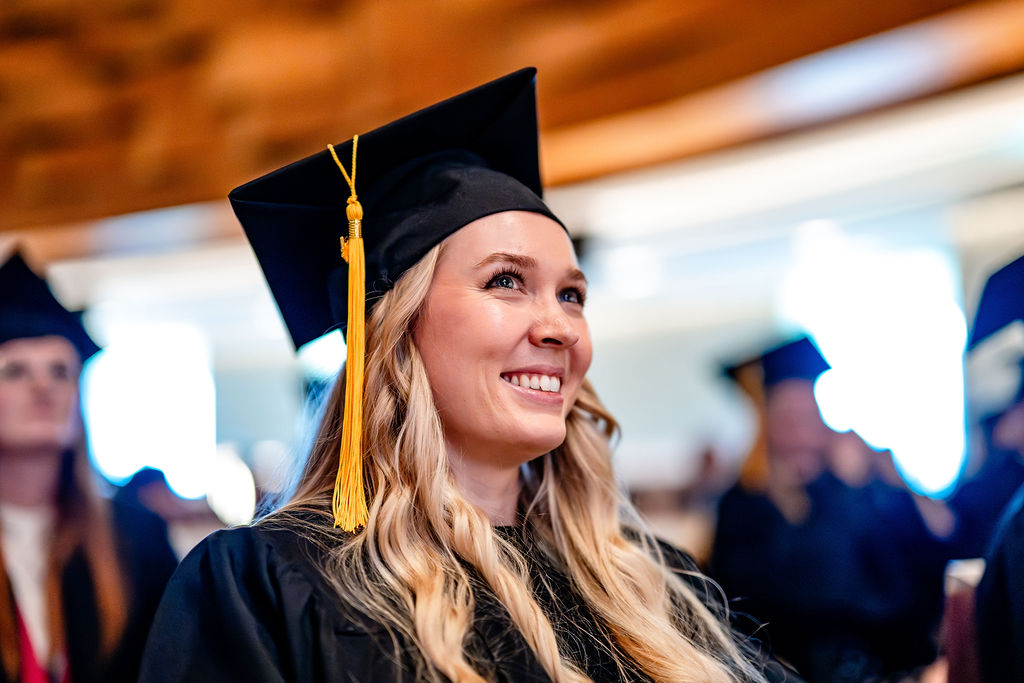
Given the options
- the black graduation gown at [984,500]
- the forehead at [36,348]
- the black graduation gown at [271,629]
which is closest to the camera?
the black graduation gown at [271,629]

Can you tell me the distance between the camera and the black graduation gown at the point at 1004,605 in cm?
165

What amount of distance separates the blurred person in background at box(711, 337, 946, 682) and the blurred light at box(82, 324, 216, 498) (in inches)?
206

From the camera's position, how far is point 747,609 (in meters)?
3.91

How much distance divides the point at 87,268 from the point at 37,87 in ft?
8.17

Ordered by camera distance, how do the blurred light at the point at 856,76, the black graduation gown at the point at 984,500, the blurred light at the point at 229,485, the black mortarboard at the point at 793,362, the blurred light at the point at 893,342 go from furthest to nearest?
the blurred light at the point at 229,485 → the blurred light at the point at 893,342 → the black mortarboard at the point at 793,362 → the blurred light at the point at 856,76 → the black graduation gown at the point at 984,500

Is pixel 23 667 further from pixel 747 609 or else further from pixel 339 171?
pixel 747 609

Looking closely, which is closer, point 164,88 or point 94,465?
point 94,465

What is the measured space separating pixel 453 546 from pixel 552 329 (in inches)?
16.7

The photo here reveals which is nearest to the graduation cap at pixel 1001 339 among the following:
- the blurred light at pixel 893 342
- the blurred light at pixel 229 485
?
the blurred light at pixel 893 342

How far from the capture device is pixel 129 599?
2482 mm

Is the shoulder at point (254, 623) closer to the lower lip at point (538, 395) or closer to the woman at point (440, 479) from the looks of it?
the woman at point (440, 479)

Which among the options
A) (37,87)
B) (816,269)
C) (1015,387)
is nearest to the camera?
(1015,387)

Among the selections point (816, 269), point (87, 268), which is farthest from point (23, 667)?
point (816, 269)

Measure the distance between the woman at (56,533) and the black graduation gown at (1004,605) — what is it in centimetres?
221
